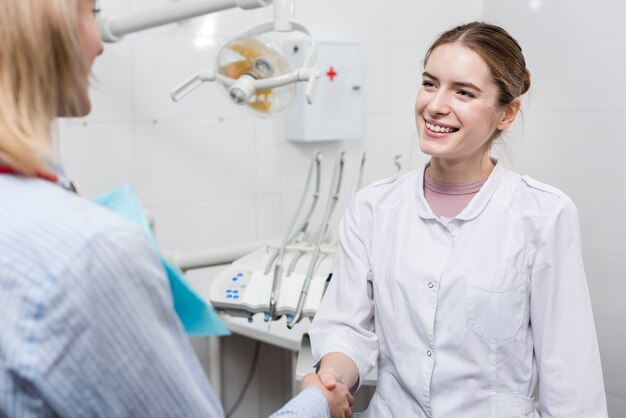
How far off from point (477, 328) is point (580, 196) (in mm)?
1215

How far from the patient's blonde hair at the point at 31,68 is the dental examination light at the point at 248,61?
976mm

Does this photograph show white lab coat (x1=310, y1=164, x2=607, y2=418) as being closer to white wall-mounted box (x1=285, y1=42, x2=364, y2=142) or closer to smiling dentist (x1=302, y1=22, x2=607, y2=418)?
smiling dentist (x1=302, y1=22, x2=607, y2=418)

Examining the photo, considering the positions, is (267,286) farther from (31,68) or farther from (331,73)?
(31,68)

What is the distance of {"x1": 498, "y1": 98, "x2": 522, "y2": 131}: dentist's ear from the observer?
4.75ft

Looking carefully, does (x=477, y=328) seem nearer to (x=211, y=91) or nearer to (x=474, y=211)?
(x=474, y=211)

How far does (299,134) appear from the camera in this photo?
249 centimetres

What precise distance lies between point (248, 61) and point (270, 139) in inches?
28.2

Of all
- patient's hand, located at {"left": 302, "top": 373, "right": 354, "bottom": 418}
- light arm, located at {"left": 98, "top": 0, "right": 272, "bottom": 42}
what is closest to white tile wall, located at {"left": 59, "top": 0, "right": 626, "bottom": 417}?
light arm, located at {"left": 98, "top": 0, "right": 272, "bottom": 42}

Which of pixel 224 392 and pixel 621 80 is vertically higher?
pixel 621 80

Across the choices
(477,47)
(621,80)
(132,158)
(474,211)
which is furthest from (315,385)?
(621,80)

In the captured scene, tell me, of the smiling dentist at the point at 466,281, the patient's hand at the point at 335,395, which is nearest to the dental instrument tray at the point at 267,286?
the smiling dentist at the point at 466,281

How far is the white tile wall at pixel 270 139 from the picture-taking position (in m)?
2.20

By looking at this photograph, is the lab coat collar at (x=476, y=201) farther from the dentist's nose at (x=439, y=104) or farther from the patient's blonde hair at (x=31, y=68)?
the patient's blonde hair at (x=31, y=68)

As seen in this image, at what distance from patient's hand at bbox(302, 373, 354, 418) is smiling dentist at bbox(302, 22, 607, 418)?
0.05ft
